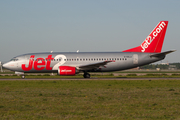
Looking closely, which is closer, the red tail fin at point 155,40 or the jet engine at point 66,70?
the jet engine at point 66,70

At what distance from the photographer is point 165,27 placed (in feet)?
108

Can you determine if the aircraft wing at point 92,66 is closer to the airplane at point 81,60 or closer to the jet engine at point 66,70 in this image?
the airplane at point 81,60

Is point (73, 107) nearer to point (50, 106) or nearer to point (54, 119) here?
point (50, 106)

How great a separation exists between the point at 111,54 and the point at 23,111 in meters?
23.8

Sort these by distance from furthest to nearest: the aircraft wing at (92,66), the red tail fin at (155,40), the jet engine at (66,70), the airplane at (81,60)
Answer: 1. the red tail fin at (155,40)
2. the airplane at (81,60)
3. the aircraft wing at (92,66)
4. the jet engine at (66,70)

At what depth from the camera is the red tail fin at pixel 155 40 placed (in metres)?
32.6

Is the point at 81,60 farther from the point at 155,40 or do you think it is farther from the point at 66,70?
the point at 155,40

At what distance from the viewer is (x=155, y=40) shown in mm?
32531

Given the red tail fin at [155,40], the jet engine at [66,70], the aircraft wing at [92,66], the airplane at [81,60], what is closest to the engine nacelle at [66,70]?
the jet engine at [66,70]

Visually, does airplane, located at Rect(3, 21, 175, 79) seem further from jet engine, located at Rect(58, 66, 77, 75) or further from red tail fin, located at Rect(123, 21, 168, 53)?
jet engine, located at Rect(58, 66, 77, 75)

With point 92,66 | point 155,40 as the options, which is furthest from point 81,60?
point 155,40

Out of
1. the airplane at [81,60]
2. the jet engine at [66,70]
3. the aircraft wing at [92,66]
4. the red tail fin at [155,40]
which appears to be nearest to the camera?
the jet engine at [66,70]

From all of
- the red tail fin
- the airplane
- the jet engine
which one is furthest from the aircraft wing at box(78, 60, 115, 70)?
the red tail fin

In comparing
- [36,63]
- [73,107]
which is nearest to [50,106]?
[73,107]
